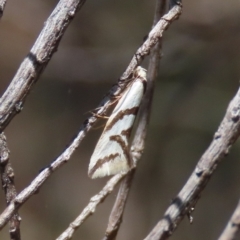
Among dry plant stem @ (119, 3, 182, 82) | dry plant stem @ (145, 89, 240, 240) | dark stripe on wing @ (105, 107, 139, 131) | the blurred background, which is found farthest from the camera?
the blurred background

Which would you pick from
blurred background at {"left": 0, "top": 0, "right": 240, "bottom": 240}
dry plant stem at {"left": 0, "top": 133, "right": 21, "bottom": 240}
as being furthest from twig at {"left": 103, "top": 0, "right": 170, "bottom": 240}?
blurred background at {"left": 0, "top": 0, "right": 240, "bottom": 240}

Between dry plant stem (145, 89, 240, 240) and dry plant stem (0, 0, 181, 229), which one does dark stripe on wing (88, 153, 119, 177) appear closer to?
dry plant stem (0, 0, 181, 229)

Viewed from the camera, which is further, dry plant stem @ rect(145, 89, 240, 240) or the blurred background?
the blurred background

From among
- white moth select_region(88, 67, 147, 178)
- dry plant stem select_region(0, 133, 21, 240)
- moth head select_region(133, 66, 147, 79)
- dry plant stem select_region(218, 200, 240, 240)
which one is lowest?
dry plant stem select_region(0, 133, 21, 240)

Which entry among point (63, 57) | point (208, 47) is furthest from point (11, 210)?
point (208, 47)

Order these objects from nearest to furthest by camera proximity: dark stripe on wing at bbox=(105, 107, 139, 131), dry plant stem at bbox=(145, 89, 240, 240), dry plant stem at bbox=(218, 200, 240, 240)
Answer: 1. dry plant stem at bbox=(218, 200, 240, 240)
2. dry plant stem at bbox=(145, 89, 240, 240)
3. dark stripe on wing at bbox=(105, 107, 139, 131)

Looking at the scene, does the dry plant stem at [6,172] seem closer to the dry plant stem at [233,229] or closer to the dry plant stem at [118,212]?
the dry plant stem at [118,212]
